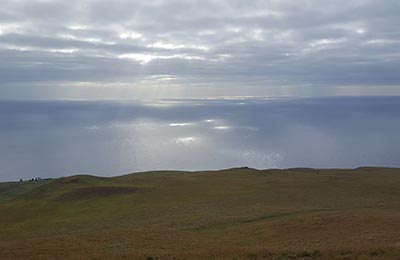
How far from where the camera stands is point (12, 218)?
4662 cm

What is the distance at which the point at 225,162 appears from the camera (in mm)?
171500

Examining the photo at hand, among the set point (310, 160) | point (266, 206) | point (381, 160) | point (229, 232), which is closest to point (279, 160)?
point (310, 160)

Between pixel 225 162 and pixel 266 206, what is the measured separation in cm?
13272

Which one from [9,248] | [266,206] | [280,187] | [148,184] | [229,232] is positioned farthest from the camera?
[148,184]

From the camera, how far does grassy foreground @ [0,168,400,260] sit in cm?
2069

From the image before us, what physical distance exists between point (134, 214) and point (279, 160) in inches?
5588

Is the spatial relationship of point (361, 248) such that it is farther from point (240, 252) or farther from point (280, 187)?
point (280, 187)

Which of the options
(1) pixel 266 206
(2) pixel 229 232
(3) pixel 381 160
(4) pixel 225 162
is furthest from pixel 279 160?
(2) pixel 229 232

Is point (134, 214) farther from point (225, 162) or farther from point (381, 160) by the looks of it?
point (381, 160)

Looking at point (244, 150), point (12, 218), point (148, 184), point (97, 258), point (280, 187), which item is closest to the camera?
point (97, 258)

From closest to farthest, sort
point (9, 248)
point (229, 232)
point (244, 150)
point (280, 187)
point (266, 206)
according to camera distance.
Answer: point (9, 248), point (229, 232), point (266, 206), point (280, 187), point (244, 150)

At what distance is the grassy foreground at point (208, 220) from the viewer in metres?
20.7

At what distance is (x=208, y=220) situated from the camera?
33.1 meters

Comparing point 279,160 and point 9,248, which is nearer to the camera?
point 9,248
